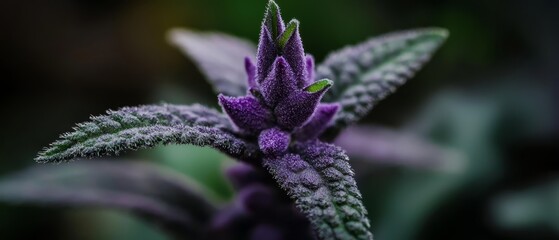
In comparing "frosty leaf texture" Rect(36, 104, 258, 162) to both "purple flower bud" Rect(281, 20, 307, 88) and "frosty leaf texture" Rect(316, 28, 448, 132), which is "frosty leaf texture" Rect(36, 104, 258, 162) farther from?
"frosty leaf texture" Rect(316, 28, 448, 132)

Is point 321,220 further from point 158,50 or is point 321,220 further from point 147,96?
point 158,50

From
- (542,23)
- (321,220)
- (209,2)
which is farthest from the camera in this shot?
(209,2)

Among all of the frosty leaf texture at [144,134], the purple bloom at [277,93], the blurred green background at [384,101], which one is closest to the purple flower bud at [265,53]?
the purple bloom at [277,93]

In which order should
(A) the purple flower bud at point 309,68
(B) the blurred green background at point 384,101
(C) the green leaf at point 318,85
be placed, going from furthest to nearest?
(B) the blurred green background at point 384,101 → (A) the purple flower bud at point 309,68 → (C) the green leaf at point 318,85

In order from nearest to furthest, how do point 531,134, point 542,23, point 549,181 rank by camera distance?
point 549,181 → point 531,134 → point 542,23

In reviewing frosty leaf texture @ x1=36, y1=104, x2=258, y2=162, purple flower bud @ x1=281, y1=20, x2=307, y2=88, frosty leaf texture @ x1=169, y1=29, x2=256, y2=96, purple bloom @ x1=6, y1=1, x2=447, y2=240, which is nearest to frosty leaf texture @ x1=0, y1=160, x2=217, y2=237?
purple bloom @ x1=6, y1=1, x2=447, y2=240

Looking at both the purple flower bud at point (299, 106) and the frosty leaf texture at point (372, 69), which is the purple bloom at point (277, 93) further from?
the frosty leaf texture at point (372, 69)

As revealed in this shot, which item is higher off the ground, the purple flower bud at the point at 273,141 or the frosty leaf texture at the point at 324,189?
the purple flower bud at the point at 273,141

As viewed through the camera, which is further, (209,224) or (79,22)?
(79,22)

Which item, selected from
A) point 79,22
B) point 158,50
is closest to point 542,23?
point 158,50
